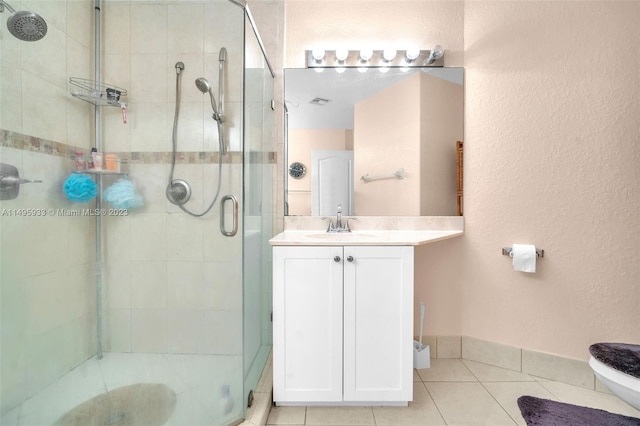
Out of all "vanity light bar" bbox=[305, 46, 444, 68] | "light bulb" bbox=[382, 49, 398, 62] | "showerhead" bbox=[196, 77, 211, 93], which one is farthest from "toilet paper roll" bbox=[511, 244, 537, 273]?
"showerhead" bbox=[196, 77, 211, 93]

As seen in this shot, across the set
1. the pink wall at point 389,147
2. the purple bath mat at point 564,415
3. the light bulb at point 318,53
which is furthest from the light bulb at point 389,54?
the purple bath mat at point 564,415

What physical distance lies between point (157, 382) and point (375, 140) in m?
1.75

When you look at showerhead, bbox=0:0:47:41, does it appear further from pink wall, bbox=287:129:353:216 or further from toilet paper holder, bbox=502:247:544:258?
toilet paper holder, bbox=502:247:544:258

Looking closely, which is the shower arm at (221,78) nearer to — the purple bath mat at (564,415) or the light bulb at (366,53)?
the light bulb at (366,53)

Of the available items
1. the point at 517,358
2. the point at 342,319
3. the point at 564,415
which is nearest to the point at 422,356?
the point at 517,358

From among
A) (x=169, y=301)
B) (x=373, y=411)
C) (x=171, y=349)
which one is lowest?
(x=373, y=411)

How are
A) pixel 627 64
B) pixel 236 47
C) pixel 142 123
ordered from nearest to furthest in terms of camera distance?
pixel 142 123
pixel 236 47
pixel 627 64

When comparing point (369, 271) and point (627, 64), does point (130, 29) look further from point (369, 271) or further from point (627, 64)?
point (627, 64)

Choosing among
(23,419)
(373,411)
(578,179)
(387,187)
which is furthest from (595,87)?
(23,419)

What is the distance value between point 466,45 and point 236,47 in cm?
158

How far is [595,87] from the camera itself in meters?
1.67

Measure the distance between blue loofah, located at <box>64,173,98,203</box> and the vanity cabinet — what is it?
0.76 meters

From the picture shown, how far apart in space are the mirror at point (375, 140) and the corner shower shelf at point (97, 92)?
1062 millimetres

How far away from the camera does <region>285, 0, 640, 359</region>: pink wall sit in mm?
1642
